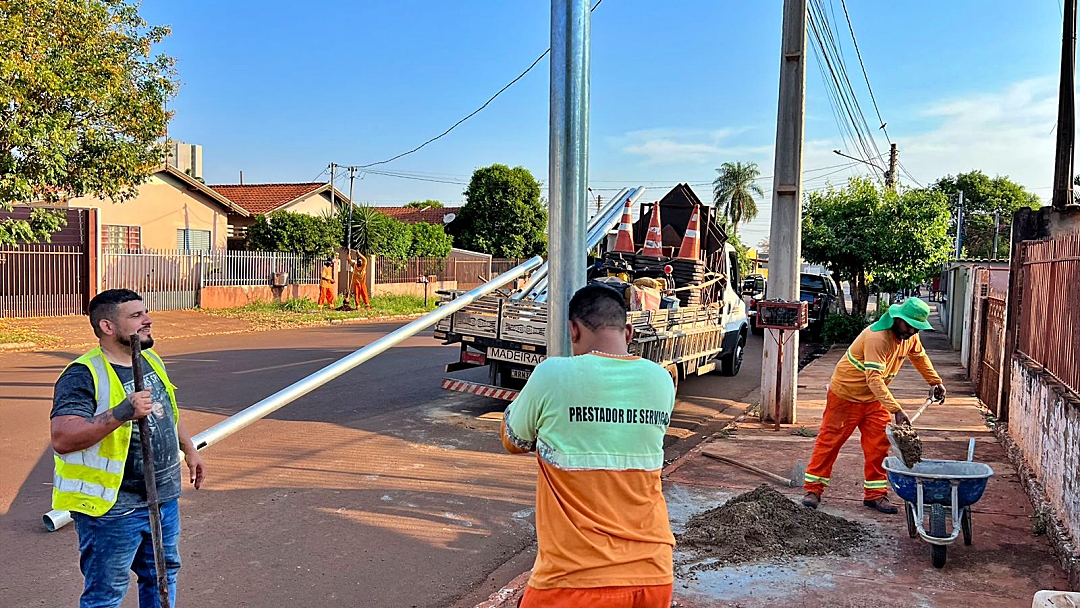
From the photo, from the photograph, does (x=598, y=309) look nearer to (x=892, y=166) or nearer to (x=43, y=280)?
(x=43, y=280)

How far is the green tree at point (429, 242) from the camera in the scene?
34438 mm

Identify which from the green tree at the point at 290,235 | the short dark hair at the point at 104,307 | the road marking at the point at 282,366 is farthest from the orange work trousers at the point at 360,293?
the short dark hair at the point at 104,307

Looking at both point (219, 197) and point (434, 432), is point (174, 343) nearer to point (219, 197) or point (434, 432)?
point (434, 432)

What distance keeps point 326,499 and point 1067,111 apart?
12799mm

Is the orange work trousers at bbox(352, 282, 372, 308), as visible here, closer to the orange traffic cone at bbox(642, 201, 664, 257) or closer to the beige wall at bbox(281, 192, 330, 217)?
the beige wall at bbox(281, 192, 330, 217)

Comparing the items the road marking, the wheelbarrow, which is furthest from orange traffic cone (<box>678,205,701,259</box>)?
the wheelbarrow

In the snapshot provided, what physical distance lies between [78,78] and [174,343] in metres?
5.31

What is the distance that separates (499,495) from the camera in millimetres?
6805

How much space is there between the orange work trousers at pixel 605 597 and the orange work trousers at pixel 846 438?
13.6ft

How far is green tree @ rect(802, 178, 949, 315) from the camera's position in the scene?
1922cm

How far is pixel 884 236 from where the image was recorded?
63.2 feet

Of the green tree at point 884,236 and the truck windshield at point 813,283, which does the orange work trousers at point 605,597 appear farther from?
Answer: the truck windshield at point 813,283

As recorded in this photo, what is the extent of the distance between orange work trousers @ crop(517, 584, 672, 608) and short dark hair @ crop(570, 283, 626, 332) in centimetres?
81

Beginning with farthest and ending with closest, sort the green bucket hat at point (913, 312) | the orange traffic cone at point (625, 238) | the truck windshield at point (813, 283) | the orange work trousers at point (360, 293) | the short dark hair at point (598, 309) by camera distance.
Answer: the orange work trousers at point (360, 293) < the truck windshield at point (813, 283) < the orange traffic cone at point (625, 238) < the green bucket hat at point (913, 312) < the short dark hair at point (598, 309)
